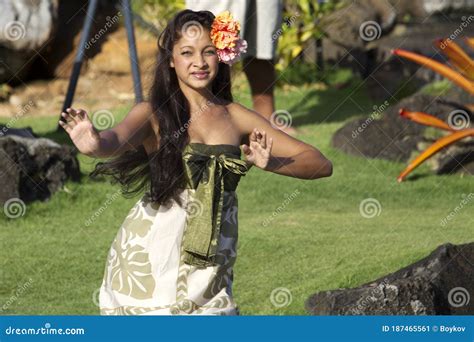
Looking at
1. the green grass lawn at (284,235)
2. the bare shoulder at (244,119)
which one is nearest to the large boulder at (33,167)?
the green grass lawn at (284,235)

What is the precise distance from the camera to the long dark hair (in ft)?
12.1

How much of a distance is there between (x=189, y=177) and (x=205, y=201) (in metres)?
0.09

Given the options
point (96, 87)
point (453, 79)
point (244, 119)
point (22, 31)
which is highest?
point (453, 79)

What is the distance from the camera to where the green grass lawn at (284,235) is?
5.11 metres

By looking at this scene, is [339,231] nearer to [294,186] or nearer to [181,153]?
[294,186]

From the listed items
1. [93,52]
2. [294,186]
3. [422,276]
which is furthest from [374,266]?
[93,52]

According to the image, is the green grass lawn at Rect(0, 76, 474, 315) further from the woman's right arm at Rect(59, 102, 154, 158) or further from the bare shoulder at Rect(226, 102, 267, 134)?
the woman's right arm at Rect(59, 102, 154, 158)

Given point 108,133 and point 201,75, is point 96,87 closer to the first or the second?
point 201,75

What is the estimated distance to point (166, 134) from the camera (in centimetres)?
372

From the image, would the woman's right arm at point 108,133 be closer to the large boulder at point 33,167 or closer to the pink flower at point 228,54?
the pink flower at point 228,54

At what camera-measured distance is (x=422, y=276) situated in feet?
14.5

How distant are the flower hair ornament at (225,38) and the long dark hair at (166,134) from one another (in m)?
0.04

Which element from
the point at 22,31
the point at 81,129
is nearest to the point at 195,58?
the point at 81,129

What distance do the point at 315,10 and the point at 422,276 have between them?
222 inches
